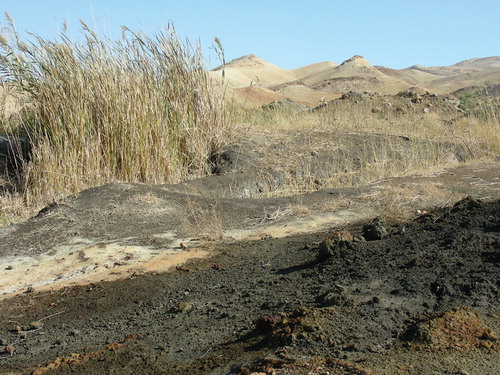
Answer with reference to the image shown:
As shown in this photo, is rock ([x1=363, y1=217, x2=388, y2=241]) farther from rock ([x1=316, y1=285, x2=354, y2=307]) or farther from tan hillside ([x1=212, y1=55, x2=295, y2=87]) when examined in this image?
tan hillside ([x1=212, y1=55, x2=295, y2=87])

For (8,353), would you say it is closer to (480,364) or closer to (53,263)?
(53,263)

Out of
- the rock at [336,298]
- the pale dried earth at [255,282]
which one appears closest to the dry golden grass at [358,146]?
the pale dried earth at [255,282]

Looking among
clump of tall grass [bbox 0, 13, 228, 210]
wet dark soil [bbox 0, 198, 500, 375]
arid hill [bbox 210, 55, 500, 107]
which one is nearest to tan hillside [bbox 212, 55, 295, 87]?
arid hill [bbox 210, 55, 500, 107]

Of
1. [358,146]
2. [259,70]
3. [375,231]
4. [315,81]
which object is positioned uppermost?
[259,70]

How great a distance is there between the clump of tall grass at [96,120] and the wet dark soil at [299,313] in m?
3.76

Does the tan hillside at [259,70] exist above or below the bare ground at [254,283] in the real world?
above

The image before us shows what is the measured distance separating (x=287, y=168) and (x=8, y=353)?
22.2 feet

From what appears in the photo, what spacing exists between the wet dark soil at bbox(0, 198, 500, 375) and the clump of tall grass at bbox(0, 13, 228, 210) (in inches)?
148

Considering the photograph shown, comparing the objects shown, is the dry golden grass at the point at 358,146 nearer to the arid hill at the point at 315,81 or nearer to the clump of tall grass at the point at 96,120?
the clump of tall grass at the point at 96,120

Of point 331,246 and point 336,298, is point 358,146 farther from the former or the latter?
point 336,298

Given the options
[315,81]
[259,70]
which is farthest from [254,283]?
[259,70]

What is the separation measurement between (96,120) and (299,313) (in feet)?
20.8

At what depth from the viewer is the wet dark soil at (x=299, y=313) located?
10.8 feet

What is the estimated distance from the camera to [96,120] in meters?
9.29
